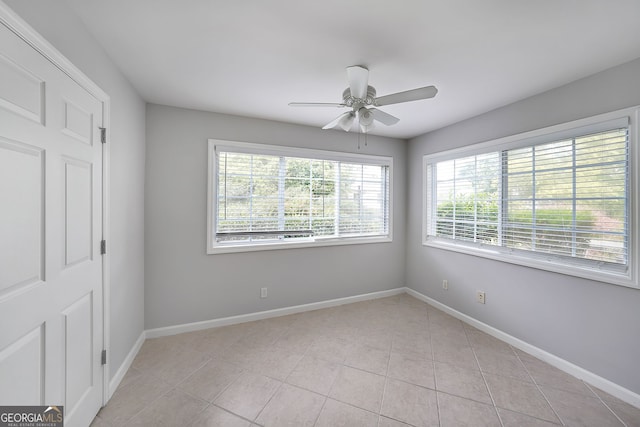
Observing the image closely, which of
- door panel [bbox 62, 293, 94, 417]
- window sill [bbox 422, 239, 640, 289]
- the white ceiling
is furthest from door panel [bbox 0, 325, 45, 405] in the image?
window sill [bbox 422, 239, 640, 289]

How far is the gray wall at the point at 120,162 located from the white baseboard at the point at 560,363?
139 inches

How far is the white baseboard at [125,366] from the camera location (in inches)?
74.0

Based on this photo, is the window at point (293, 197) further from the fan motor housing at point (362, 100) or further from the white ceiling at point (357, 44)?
the fan motor housing at point (362, 100)

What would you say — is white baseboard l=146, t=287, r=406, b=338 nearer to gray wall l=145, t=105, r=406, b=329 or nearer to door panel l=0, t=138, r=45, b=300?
gray wall l=145, t=105, r=406, b=329

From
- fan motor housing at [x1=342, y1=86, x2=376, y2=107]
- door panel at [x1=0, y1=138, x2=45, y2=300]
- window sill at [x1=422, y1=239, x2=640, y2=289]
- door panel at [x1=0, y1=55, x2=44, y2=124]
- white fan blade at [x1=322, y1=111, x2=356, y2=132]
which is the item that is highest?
fan motor housing at [x1=342, y1=86, x2=376, y2=107]

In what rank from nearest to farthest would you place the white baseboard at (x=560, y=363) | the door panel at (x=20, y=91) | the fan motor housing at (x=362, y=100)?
the door panel at (x=20, y=91) → the white baseboard at (x=560, y=363) → the fan motor housing at (x=362, y=100)

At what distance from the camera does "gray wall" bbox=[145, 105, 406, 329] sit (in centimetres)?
269

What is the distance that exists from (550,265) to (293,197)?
2724 millimetres

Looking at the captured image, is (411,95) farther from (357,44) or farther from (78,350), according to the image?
(78,350)

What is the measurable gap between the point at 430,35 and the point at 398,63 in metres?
0.32

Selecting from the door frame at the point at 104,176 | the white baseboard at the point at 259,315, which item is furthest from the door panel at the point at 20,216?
the white baseboard at the point at 259,315

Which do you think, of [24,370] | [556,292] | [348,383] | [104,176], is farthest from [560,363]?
Result: [104,176]

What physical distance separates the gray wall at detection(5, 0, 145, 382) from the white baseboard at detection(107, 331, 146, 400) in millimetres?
46

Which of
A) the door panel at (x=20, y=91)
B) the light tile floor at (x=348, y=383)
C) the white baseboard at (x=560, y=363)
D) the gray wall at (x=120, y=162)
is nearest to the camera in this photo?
the door panel at (x=20, y=91)
